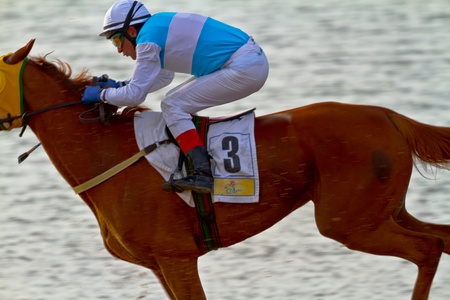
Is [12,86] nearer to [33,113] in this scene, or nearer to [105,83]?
[33,113]

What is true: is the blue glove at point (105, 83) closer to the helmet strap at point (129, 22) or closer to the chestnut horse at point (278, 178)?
the chestnut horse at point (278, 178)

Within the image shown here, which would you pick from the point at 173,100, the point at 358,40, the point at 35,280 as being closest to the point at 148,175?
the point at 173,100

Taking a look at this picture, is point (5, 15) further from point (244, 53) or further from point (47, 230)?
point (244, 53)

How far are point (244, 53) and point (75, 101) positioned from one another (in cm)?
104

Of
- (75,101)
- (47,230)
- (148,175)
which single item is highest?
(75,101)

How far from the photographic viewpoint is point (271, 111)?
9531 millimetres

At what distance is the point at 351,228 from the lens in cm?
538

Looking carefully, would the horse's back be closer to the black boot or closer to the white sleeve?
the black boot

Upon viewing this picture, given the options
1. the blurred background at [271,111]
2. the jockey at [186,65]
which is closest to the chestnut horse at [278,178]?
the jockey at [186,65]

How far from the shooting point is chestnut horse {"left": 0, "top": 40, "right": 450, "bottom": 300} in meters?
5.33

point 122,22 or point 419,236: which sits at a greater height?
point 122,22

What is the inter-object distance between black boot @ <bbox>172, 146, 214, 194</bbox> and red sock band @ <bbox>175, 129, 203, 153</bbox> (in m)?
0.03

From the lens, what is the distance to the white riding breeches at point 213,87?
17.5 feet

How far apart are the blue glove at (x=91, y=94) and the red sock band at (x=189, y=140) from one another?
54cm
